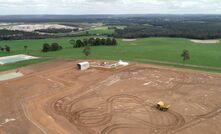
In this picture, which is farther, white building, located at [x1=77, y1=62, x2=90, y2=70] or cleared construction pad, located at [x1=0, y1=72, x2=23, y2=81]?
white building, located at [x1=77, y1=62, x2=90, y2=70]

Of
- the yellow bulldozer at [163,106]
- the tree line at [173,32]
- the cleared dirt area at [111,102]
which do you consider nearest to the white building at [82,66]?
the cleared dirt area at [111,102]

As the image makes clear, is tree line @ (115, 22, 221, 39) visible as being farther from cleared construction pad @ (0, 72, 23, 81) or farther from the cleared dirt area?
cleared construction pad @ (0, 72, 23, 81)

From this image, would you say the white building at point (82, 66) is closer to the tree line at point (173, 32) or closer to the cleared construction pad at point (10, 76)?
the cleared construction pad at point (10, 76)

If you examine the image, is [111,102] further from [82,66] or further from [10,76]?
[10,76]

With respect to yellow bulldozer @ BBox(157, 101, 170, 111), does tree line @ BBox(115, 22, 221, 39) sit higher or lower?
higher

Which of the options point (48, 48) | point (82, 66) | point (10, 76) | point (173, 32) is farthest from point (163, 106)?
point (173, 32)

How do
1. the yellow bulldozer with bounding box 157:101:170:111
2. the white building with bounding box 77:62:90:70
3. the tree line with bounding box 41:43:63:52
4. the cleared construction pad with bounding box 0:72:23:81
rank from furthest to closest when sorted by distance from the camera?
the tree line with bounding box 41:43:63:52 → the white building with bounding box 77:62:90:70 → the cleared construction pad with bounding box 0:72:23:81 → the yellow bulldozer with bounding box 157:101:170:111

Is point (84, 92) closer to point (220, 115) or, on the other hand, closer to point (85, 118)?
point (85, 118)

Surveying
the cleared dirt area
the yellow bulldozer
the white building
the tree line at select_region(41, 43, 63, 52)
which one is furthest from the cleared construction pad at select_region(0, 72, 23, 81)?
the tree line at select_region(41, 43, 63, 52)
